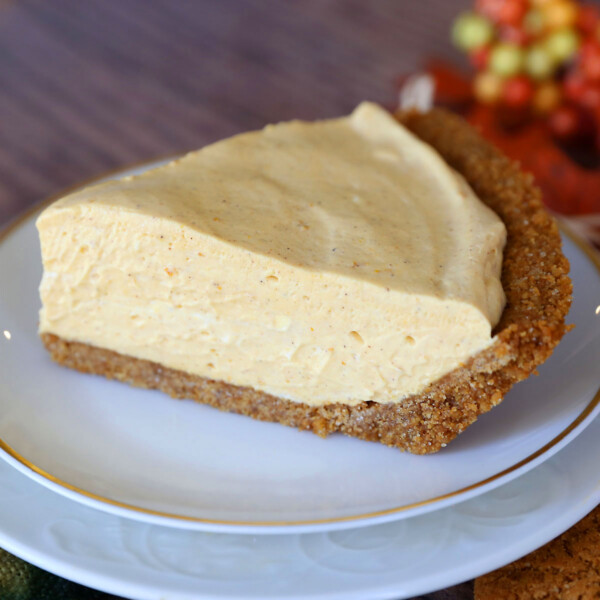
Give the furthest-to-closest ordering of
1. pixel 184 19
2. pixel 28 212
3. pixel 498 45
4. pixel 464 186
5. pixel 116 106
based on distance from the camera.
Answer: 1. pixel 184 19
2. pixel 116 106
3. pixel 498 45
4. pixel 28 212
5. pixel 464 186

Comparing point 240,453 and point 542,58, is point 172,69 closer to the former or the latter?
point 542,58

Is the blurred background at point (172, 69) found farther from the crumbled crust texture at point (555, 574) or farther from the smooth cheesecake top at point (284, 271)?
the crumbled crust texture at point (555, 574)

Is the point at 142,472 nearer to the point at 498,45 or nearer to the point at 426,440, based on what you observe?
the point at 426,440

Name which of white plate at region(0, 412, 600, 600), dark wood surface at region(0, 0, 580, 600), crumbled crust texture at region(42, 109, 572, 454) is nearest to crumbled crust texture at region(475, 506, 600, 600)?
white plate at region(0, 412, 600, 600)

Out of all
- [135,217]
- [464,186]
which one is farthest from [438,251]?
[135,217]

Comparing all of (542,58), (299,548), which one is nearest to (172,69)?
(542,58)

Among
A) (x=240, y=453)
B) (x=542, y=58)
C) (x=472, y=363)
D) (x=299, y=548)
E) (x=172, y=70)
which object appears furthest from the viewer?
(x=172, y=70)

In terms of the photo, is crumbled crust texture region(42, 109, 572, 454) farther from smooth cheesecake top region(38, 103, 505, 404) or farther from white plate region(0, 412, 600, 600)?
white plate region(0, 412, 600, 600)

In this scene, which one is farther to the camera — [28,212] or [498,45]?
[498,45]
